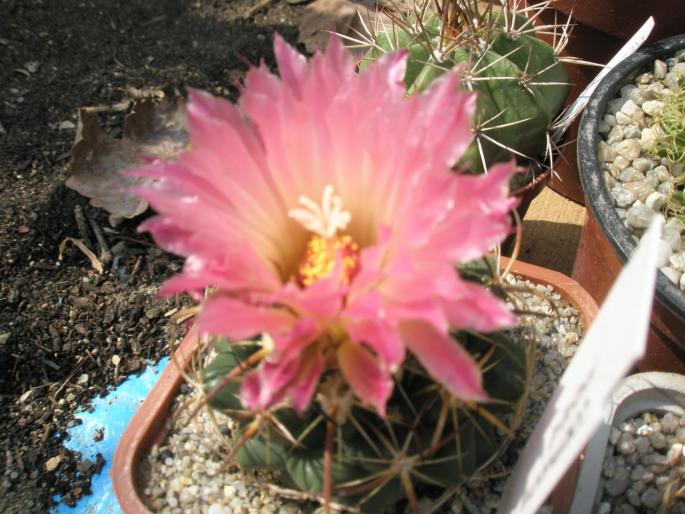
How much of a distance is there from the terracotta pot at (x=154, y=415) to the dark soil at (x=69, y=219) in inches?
8.1

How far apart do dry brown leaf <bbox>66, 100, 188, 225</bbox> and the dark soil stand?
5 cm

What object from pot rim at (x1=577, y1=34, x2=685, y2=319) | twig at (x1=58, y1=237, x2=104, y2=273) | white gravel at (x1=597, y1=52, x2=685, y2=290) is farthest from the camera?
twig at (x1=58, y1=237, x2=104, y2=273)

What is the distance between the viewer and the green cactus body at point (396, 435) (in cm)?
64

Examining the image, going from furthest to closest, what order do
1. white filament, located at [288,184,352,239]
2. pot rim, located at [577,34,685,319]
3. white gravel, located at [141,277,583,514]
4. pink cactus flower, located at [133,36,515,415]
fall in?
pot rim, located at [577,34,685,319], white gravel, located at [141,277,583,514], white filament, located at [288,184,352,239], pink cactus flower, located at [133,36,515,415]

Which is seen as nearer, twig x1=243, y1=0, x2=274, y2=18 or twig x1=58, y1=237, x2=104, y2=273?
twig x1=58, y1=237, x2=104, y2=273

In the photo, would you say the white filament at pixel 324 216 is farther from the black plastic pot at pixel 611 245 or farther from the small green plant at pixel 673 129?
the small green plant at pixel 673 129

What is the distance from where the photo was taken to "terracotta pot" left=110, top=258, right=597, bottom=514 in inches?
33.2

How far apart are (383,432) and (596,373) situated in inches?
10.3

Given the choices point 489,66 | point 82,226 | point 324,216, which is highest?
point 324,216

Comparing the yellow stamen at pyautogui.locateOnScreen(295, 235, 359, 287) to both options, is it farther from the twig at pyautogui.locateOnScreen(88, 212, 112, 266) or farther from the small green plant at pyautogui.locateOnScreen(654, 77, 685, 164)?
the twig at pyautogui.locateOnScreen(88, 212, 112, 266)

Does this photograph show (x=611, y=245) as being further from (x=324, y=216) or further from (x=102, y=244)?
(x=102, y=244)

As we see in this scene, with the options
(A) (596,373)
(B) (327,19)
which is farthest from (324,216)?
(B) (327,19)

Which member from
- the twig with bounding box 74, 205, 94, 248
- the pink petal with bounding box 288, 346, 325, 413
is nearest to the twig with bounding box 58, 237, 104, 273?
the twig with bounding box 74, 205, 94, 248

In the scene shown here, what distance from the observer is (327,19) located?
215cm
